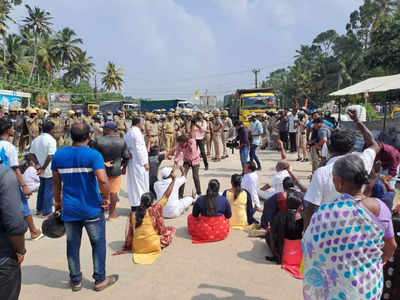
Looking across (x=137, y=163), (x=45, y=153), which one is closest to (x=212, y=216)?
(x=137, y=163)

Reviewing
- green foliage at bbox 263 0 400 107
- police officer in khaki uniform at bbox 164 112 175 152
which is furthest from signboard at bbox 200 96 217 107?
police officer in khaki uniform at bbox 164 112 175 152

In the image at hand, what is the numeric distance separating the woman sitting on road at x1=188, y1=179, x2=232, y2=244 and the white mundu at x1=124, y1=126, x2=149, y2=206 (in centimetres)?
143

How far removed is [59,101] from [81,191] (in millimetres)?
38582

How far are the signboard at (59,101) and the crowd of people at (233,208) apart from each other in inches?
1325

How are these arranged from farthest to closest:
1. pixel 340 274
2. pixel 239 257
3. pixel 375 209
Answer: pixel 239 257, pixel 375 209, pixel 340 274

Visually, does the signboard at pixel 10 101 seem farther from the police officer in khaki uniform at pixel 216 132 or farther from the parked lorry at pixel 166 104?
the parked lorry at pixel 166 104

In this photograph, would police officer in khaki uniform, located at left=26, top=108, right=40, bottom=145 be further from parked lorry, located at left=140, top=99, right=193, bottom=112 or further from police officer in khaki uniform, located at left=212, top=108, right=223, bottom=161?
parked lorry, located at left=140, top=99, right=193, bottom=112

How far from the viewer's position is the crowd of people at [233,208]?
1.85m

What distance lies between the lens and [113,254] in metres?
4.38

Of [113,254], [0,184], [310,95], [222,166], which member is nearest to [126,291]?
[113,254]

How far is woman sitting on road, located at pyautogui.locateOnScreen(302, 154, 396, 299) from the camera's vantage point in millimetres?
1794

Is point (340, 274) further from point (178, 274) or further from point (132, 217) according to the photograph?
point (132, 217)

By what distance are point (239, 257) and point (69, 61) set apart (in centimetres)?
5774

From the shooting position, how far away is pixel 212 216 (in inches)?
180
